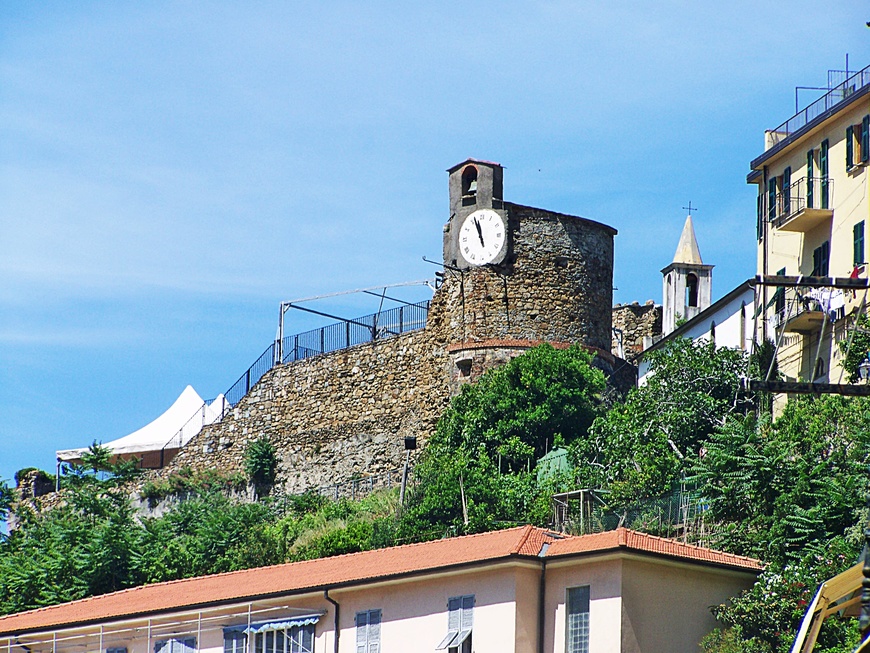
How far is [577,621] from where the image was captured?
30.8 meters

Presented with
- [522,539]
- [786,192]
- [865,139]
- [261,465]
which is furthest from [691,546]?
[261,465]

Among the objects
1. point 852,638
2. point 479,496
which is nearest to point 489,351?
point 479,496

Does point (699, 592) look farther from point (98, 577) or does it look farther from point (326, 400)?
point (326, 400)

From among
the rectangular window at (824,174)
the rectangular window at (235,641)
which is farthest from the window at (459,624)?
the rectangular window at (824,174)

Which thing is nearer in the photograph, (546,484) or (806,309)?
(546,484)

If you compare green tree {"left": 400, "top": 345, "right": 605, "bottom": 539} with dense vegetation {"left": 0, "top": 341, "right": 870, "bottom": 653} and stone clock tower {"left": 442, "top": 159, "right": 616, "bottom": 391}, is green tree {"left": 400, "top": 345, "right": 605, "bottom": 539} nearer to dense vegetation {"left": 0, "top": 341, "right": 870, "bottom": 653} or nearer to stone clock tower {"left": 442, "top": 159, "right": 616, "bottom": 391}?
dense vegetation {"left": 0, "top": 341, "right": 870, "bottom": 653}

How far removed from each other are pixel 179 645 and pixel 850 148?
1916 centimetres

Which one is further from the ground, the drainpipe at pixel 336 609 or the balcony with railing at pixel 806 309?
the balcony with railing at pixel 806 309

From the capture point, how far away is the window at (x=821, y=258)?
4359 cm

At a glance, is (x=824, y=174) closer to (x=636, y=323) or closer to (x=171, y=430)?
(x=636, y=323)

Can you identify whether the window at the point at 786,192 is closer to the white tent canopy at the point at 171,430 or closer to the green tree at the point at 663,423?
the green tree at the point at 663,423

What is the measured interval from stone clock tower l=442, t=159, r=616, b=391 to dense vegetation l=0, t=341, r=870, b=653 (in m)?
2.36

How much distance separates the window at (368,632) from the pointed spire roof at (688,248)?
35.8 metres

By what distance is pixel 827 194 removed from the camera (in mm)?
43719
